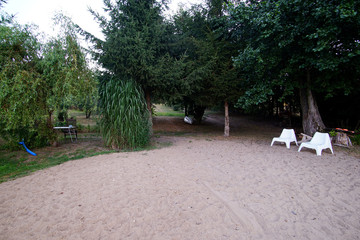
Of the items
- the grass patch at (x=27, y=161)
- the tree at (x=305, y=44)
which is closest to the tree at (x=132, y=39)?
the grass patch at (x=27, y=161)

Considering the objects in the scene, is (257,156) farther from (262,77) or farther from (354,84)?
(354,84)

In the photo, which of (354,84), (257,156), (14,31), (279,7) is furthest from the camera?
(354,84)

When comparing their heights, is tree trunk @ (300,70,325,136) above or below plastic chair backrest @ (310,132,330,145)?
above

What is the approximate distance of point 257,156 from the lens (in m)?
5.58

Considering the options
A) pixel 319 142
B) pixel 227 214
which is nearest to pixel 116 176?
pixel 227 214

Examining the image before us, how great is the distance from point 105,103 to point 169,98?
2951mm

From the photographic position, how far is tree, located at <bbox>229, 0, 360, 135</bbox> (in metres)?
5.57

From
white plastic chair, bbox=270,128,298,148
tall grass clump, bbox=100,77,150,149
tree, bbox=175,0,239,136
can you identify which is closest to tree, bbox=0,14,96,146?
tall grass clump, bbox=100,77,150,149

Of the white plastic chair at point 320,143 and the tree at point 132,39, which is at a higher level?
the tree at point 132,39

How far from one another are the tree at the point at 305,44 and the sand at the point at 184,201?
12.0 feet

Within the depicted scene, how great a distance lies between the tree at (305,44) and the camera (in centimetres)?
557

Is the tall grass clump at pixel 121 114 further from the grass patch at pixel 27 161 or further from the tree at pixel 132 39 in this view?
the tree at pixel 132 39

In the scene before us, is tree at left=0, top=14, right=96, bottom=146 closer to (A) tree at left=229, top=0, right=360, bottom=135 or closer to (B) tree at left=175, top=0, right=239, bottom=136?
(B) tree at left=175, top=0, right=239, bottom=136

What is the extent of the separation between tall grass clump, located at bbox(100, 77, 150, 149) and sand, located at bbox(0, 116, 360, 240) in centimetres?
162
